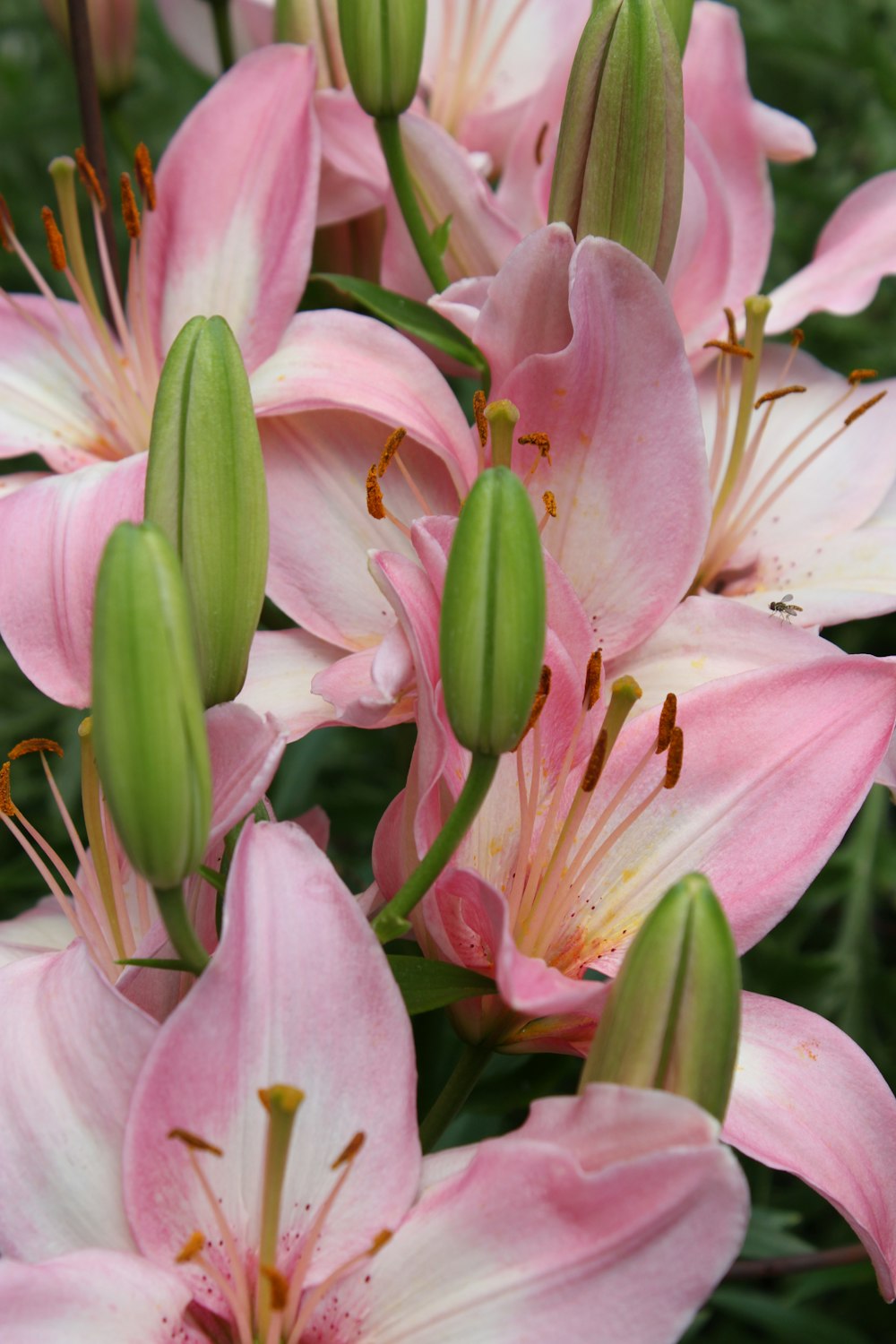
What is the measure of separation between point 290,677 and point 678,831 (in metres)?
0.14

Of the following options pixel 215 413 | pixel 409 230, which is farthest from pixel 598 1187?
pixel 409 230

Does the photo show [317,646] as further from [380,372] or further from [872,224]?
[872,224]

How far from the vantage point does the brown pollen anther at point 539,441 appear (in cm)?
46

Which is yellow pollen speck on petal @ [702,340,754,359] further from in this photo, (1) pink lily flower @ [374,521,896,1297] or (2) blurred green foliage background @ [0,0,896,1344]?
(2) blurred green foliage background @ [0,0,896,1344]

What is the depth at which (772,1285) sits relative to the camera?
96 centimetres

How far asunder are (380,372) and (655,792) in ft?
0.57

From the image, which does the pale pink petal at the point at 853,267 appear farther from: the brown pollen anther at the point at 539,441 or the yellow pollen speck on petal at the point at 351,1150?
the yellow pollen speck on petal at the point at 351,1150

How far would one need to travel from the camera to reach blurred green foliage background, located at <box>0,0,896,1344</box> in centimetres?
75

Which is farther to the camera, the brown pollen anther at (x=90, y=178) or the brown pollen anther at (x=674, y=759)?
the brown pollen anther at (x=90, y=178)

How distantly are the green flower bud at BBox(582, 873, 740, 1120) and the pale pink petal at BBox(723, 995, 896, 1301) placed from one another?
0.06m

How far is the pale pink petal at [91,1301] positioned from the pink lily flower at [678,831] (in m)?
0.12

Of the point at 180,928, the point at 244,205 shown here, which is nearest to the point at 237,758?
the point at 180,928

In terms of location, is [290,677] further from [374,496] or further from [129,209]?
[129,209]

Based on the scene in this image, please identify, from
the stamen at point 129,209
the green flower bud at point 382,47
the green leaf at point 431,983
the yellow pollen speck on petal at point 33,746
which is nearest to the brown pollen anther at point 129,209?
the stamen at point 129,209
